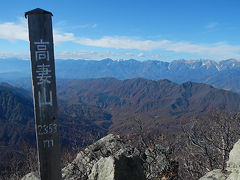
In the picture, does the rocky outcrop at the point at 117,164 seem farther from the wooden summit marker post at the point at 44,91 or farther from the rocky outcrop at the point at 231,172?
the wooden summit marker post at the point at 44,91

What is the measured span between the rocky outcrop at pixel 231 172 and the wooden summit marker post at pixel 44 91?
452cm

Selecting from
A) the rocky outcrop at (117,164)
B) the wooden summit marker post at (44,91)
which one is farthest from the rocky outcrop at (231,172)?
the wooden summit marker post at (44,91)

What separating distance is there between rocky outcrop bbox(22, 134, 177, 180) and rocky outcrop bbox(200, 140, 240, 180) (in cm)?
121

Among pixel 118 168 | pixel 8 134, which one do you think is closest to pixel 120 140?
pixel 118 168

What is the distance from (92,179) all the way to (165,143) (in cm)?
468

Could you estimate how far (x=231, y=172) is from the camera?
616cm

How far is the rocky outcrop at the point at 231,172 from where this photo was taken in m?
5.59

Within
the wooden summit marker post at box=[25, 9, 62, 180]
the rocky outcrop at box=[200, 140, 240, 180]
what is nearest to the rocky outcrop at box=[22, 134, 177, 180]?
the rocky outcrop at box=[200, 140, 240, 180]

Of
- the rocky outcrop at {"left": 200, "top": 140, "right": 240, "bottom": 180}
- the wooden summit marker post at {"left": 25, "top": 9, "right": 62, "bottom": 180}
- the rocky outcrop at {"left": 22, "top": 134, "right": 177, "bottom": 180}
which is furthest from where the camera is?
the rocky outcrop at {"left": 22, "top": 134, "right": 177, "bottom": 180}

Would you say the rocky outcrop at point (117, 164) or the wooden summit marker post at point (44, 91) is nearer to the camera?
the wooden summit marker post at point (44, 91)

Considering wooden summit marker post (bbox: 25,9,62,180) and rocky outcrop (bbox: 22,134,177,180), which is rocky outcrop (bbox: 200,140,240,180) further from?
wooden summit marker post (bbox: 25,9,62,180)

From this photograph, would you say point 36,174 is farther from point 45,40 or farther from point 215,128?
point 215,128

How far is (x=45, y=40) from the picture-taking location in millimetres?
4762

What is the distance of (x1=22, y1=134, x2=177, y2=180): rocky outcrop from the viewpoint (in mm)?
5835
